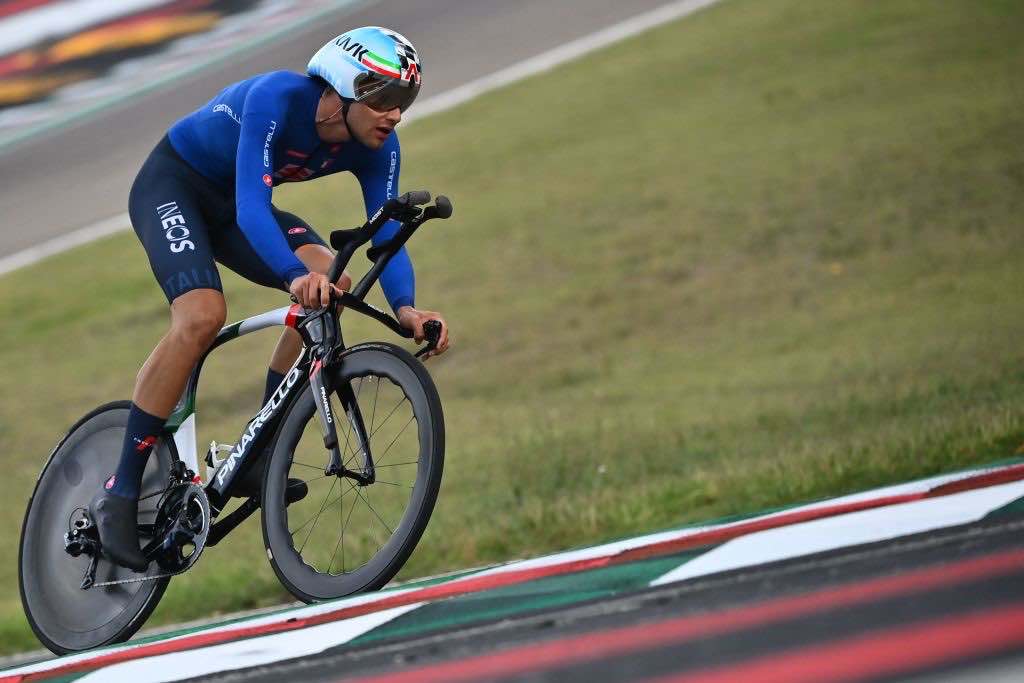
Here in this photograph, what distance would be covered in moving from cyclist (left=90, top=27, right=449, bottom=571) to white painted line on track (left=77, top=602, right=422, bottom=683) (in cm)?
81

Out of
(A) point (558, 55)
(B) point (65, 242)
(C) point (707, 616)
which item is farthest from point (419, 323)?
(A) point (558, 55)

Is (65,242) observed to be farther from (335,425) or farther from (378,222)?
(335,425)

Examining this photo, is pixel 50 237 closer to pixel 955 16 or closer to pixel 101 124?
pixel 101 124

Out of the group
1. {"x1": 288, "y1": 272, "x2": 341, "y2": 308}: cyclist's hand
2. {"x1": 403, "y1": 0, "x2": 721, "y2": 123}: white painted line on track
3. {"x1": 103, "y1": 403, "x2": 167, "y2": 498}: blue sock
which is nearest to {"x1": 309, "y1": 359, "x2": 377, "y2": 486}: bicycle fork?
{"x1": 288, "y1": 272, "x2": 341, "y2": 308}: cyclist's hand

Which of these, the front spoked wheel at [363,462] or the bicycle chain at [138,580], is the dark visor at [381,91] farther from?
the bicycle chain at [138,580]

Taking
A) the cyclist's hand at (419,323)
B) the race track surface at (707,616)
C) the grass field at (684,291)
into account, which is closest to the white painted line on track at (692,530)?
the race track surface at (707,616)

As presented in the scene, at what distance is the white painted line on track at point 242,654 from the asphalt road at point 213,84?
11.9 metres

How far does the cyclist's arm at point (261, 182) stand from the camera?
4297 millimetres

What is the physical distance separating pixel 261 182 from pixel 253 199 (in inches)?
2.5

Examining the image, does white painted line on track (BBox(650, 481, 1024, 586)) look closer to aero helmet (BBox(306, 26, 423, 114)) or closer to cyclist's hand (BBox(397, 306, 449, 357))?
cyclist's hand (BBox(397, 306, 449, 357))

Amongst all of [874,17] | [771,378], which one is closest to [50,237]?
[771,378]

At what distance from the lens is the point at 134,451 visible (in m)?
4.75

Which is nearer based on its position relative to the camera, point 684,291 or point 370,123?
point 370,123

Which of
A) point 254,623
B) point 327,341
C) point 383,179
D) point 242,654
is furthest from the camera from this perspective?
point 383,179
